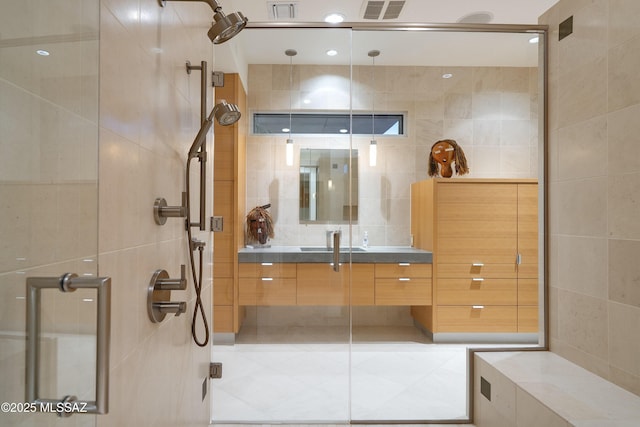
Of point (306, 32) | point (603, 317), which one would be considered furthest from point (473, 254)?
point (306, 32)

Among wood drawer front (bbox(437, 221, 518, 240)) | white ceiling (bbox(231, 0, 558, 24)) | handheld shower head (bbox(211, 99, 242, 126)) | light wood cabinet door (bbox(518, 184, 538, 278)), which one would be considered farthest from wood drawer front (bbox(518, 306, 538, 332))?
handheld shower head (bbox(211, 99, 242, 126))

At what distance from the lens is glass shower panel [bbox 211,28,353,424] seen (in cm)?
217

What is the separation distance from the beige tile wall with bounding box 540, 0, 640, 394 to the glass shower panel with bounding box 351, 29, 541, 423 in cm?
32

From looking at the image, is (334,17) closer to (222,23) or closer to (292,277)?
(222,23)

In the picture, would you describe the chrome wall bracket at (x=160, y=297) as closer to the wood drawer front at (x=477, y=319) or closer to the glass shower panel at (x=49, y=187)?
the glass shower panel at (x=49, y=187)

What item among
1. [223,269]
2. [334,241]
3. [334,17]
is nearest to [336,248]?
[334,241]

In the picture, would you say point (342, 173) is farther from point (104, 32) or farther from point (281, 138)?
point (104, 32)

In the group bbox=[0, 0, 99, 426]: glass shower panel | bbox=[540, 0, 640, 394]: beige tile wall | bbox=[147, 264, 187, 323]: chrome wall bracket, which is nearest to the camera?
bbox=[0, 0, 99, 426]: glass shower panel

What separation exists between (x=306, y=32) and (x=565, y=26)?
142 cm

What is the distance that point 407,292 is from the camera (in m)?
3.25

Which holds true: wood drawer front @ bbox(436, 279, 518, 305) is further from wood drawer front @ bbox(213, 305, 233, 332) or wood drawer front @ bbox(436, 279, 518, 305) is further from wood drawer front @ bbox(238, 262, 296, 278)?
wood drawer front @ bbox(213, 305, 233, 332)

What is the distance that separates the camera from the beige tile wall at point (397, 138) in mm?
2176

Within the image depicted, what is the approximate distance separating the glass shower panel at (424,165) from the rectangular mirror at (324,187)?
2.94 feet

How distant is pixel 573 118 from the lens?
2023 mm
